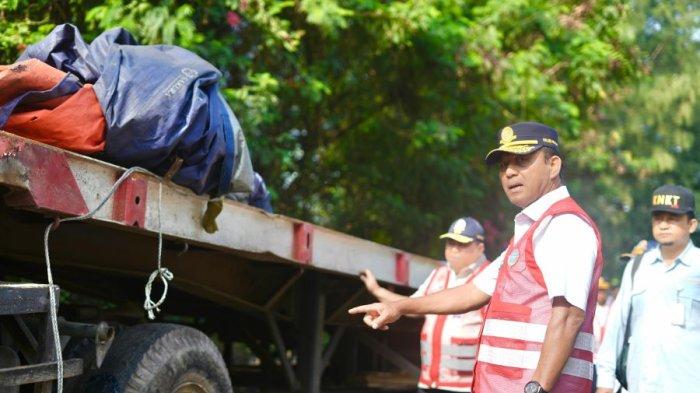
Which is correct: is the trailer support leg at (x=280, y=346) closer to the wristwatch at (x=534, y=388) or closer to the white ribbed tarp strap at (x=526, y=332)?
the white ribbed tarp strap at (x=526, y=332)

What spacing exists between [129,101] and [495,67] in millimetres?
8295

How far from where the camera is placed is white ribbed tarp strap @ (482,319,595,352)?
3.68 meters

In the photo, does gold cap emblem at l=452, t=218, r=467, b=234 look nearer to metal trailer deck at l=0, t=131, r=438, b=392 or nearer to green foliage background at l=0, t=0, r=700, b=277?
metal trailer deck at l=0, t=131, r=438, b=392

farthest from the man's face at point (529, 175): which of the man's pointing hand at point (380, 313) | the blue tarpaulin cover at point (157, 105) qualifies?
the blue tarpaulin cover at point (157, 105)

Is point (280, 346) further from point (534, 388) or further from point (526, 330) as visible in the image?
point (534, 388)

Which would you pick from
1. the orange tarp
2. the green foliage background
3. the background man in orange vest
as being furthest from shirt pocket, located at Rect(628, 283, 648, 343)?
the green foliage background

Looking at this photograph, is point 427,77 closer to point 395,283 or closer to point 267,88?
point 267,88

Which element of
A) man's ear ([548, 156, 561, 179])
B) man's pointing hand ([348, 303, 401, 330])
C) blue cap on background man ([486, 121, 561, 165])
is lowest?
man's pointing hand ([348, 303, 401, 330])

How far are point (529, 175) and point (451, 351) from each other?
3.12 meters

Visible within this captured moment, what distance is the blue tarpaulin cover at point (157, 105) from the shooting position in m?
4.29

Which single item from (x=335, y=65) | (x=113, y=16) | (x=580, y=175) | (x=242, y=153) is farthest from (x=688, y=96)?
(x=242, y=153)

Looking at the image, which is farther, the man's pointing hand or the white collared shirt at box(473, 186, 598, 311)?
the man's pointing hand

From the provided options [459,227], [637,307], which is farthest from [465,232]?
[637,307]

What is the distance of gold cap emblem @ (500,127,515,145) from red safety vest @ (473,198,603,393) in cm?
30
